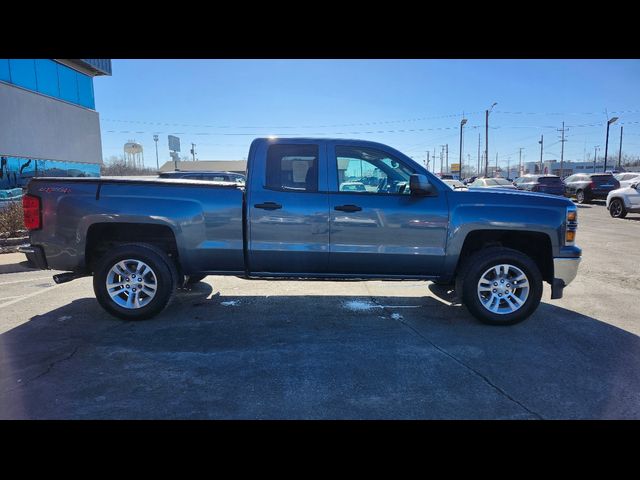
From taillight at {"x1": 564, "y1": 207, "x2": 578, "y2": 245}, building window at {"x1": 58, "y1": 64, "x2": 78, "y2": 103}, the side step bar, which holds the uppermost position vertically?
building window at {"x1": 58, "y1": 64, "x2": 78, "y2": 103}

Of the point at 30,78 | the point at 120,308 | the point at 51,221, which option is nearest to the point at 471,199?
the point at 120,308

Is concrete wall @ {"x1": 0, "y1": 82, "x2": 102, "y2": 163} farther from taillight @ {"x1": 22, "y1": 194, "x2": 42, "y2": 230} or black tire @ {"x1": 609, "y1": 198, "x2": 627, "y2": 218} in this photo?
black tire @ {"x1": 609, "y1": 198, "x2": 627, "y2": 218}

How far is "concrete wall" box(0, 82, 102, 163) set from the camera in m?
18.7

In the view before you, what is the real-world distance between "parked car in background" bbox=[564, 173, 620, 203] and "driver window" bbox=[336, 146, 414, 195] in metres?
22.9

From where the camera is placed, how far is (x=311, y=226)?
4520 mm

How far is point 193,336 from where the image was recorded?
4.25 meters

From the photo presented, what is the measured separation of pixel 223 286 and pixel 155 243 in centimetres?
177

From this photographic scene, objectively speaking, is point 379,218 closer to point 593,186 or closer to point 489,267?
point 489,267

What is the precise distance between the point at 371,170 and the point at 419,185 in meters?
0.63

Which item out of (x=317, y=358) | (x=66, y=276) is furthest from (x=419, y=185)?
(x=66, y=276)

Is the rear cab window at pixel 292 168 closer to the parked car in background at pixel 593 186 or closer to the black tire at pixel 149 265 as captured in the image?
the black tire at pixel 149 265

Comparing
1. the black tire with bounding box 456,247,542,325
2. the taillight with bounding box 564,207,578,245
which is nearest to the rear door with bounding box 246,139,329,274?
the black tire with bounding box 456,247,542,325

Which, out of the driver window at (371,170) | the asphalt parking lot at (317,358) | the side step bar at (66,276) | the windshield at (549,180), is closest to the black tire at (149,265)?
the asphalt parking lot at (317,358)
